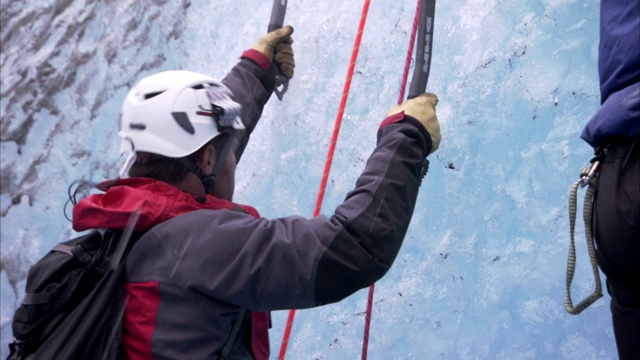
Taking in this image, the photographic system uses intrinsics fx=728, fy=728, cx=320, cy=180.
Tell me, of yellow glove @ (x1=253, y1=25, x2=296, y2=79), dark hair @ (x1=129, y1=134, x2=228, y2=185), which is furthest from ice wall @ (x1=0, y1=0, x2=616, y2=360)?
dark hair @ (x1=129, y1=134, x2=228, y2=185)

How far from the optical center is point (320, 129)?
2615 mm

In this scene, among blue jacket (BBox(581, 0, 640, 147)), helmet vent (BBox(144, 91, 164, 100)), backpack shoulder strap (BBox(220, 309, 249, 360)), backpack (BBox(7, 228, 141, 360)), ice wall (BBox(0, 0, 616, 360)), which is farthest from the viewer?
ice wall (BBox(0, 0, 616, 360))

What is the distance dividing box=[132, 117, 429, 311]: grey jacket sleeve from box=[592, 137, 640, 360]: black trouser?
36 centimetres

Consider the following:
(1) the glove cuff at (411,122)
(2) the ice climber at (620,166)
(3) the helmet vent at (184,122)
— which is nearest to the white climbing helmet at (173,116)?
(3) the helmet vent at (184,122)

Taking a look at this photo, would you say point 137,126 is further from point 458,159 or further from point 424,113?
point 458,159

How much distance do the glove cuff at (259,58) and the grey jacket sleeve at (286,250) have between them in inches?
32.2

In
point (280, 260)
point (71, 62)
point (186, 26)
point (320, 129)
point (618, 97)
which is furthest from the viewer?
point (71, 62)

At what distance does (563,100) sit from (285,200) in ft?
3.33

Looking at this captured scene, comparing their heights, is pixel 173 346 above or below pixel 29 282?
below

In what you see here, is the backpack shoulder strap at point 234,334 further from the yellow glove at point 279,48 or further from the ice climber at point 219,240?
the yellow glove at point 279,48

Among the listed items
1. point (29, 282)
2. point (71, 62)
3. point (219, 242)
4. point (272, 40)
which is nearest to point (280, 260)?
point (219, 242)

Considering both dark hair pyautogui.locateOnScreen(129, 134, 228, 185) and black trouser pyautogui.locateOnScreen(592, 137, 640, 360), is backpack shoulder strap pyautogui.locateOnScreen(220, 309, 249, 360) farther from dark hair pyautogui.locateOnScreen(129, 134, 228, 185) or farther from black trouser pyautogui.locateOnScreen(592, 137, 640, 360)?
black trouser pyautogui.locateOnScreen(592, 137, 640, 360)

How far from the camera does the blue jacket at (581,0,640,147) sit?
3.93 feet

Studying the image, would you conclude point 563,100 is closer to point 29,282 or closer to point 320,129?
point 320,129
